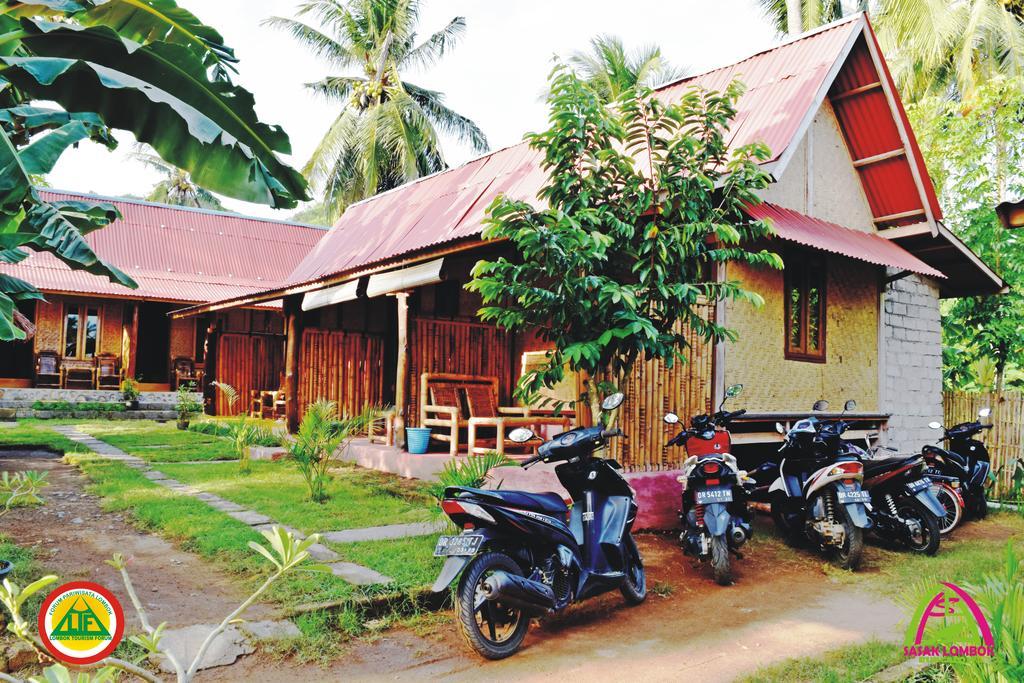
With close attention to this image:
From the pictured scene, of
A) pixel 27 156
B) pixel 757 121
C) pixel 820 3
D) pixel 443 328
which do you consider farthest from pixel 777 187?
pixel 820 3

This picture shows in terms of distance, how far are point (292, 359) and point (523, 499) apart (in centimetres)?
922

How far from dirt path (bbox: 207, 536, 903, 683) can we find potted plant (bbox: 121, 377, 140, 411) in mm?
15199

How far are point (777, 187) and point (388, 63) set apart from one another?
64.5 ft

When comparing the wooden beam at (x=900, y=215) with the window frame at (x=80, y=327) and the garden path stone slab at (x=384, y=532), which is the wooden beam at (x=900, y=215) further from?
the window frame at (x=80, y=327)

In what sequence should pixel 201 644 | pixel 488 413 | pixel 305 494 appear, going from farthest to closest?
pixel 488 413
pixel 305 494
pixel 201 644

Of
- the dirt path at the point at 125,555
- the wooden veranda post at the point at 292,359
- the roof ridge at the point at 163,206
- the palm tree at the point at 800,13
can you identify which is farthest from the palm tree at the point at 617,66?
the dirt path at the point at 125,555

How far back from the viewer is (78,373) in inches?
724

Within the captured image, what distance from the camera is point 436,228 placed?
10320mm

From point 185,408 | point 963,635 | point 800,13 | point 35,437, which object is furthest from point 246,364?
point 963,635

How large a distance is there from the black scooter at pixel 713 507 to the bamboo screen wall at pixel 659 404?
40.7 inches

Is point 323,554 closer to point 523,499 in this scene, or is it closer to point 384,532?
point 384,532

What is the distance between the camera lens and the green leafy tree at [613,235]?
17.5ft

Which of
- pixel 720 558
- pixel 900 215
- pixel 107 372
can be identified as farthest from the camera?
pixel 107 372

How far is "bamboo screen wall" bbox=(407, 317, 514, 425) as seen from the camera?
443 inches
